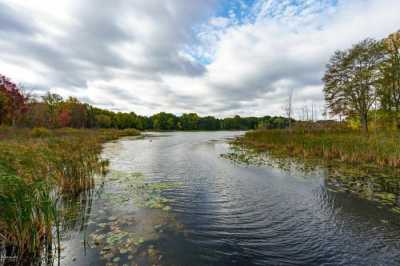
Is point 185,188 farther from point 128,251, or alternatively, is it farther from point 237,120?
point 237,120

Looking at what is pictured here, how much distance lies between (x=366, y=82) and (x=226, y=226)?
86.2ft

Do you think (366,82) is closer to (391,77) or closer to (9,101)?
(391,77)

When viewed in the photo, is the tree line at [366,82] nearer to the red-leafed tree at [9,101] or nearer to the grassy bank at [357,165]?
the grassy bank at [357,165]

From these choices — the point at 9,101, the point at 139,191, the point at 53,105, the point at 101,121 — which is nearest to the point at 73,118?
the point at 53,105

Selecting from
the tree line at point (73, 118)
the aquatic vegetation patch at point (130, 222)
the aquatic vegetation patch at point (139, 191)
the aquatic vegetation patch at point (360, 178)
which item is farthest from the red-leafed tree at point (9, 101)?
the aquatic vegetation patch at point (360, 178)

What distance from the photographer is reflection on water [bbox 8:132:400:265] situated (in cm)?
348

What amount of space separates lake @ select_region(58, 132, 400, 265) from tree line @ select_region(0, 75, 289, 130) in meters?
26.9

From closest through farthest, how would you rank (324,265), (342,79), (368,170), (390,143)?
(324,265) → (368,170) → (390,143) → (342,79)

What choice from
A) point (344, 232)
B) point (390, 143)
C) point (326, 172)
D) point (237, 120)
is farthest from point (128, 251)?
point (237, 120)

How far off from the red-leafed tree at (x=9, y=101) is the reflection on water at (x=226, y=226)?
984 inches

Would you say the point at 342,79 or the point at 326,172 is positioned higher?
the point at 342,79

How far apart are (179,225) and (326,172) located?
8.34 metres

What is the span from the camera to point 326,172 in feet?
31.3

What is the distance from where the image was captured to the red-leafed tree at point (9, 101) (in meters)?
22.9
